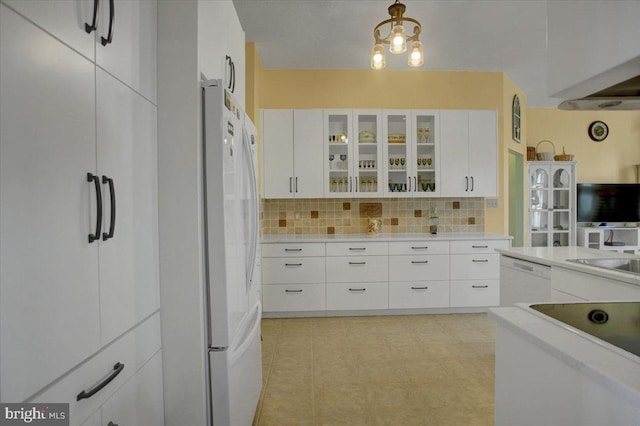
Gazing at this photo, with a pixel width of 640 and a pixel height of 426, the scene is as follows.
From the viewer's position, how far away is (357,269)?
12.7 feet

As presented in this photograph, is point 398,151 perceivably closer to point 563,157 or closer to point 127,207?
point 563,157

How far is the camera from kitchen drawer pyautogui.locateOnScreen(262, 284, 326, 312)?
3.83 meters

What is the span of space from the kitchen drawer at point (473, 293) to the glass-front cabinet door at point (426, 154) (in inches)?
41.2

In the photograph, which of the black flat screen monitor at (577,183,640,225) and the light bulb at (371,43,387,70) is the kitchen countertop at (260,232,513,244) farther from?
the black flat screen monitor at (577,183,640,225)

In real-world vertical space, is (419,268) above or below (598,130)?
below

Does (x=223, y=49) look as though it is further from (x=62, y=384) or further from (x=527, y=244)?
(x=527, y=244)

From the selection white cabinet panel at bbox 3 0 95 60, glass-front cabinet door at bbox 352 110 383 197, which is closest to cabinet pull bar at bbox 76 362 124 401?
white cabinet panel at bbox 3 0 95 60

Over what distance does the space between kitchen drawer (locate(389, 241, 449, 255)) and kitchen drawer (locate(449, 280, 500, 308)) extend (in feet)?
1.29

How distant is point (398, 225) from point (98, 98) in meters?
3.79

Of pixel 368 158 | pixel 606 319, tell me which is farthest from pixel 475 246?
pixel 606 319

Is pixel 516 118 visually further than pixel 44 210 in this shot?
Yes

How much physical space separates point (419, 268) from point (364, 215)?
36.4 inches

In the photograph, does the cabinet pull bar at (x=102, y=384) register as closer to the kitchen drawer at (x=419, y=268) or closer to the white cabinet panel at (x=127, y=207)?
the white cabinet panel at (x=127, y=207)

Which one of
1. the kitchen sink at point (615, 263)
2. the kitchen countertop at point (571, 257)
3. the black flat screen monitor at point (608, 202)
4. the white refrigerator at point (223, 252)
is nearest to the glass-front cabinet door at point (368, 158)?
the kitchen countertop at point (571, 257)
